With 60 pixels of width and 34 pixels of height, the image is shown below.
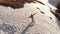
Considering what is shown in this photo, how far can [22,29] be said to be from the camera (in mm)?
2953

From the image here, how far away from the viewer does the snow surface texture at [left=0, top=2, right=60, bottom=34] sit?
9.62 ft

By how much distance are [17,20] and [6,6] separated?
50cm

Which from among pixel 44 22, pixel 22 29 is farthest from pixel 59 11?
pixel 22 29

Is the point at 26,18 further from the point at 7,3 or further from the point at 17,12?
the point at 7,3

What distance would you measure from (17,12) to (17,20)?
263 millimetres

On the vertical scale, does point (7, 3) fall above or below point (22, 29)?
above

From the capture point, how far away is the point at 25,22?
10.2ft

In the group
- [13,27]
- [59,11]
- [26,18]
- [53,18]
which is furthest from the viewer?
→ [59,11]

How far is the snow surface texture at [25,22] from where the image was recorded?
2932 millimetres

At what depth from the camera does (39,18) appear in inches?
133

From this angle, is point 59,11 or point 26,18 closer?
point 26,18

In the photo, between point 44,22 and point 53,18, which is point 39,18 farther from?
point 53,18

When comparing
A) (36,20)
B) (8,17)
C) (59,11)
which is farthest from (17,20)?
(59,11)

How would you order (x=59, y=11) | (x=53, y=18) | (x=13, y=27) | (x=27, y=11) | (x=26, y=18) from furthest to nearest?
(x=59, y=11)
(x=53, y=18)
(x=27, y=11)
(x=26, y=18)
(x=13, y=27)
